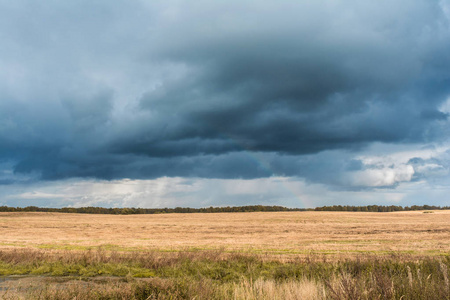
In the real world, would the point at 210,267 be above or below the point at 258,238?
above

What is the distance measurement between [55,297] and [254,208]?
17593 centimetres

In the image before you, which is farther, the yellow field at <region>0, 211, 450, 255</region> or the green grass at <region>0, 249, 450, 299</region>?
the yellow field at <region>0, 211, 450, 255</region>

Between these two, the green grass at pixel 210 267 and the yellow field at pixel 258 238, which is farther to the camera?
the yellow field at pixel 258 238

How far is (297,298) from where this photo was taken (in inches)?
343

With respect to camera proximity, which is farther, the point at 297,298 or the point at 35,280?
the point at 35,280

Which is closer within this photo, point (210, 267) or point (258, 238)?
point (210, 267)

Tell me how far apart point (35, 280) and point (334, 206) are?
181511mm

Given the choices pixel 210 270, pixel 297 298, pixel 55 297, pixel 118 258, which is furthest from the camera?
pixel 118 258

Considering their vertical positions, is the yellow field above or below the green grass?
below

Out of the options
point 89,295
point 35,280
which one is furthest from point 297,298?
point 35,280

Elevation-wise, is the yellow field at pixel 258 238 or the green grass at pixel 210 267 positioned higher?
the green grass at pixel 210 267

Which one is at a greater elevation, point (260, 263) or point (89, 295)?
point (89, 295)

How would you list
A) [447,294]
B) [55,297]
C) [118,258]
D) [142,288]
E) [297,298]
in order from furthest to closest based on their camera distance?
[118,258] → [142,288] → [55,297] → [297,298] → [447,294]

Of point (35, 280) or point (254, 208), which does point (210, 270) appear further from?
point (254, 208)
